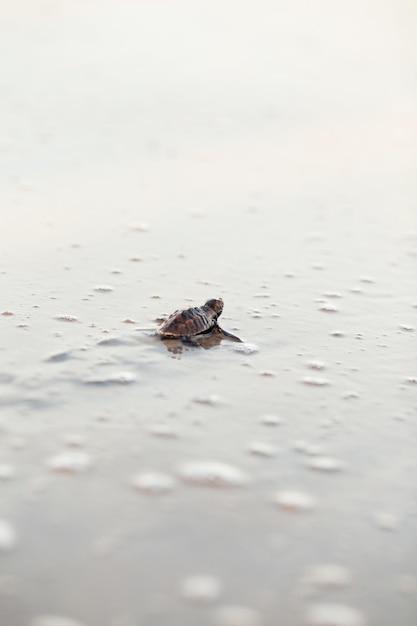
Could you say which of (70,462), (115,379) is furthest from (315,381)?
(70,462)

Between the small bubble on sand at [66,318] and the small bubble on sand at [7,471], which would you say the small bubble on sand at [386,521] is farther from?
the small bubble on sand at [66,318]

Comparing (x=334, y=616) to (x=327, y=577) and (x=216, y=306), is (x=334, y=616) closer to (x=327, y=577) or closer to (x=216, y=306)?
(x=327, y=577)

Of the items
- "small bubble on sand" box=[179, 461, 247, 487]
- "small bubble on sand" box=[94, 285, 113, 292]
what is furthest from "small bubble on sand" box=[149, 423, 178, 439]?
"small bubble on sand" box=[94, 285, 113, 292]

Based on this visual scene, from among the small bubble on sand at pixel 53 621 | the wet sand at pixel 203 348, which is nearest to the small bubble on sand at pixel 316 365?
the wet sand at pixel 203 348

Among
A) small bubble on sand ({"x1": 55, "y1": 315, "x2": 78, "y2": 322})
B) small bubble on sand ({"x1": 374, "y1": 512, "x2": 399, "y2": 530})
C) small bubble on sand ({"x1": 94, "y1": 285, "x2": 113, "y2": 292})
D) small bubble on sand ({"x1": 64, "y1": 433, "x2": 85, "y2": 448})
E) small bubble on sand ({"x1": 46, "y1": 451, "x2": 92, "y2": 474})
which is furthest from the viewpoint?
small bubble on sand ({"x1": 94, "y1": 285, "x2": 113, "y2": 292})

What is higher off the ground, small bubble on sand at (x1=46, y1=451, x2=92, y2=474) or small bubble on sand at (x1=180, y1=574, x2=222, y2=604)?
small bubble on sand at (x1=46, y1=451, x2=92, y2=474)

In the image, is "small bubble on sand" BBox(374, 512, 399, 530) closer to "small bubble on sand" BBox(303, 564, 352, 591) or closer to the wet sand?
the wet sand

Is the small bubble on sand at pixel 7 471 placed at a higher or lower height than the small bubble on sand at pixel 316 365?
lower
